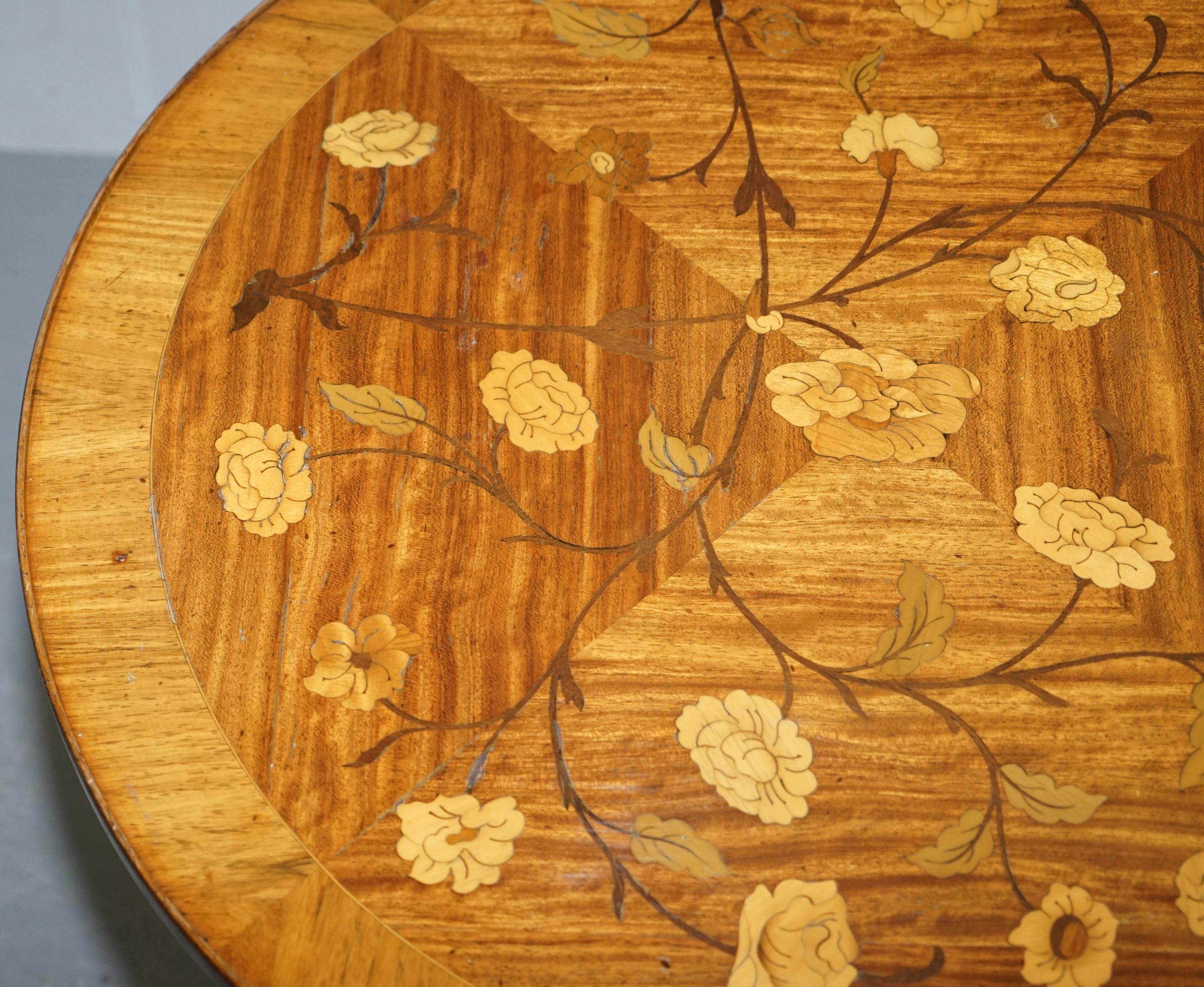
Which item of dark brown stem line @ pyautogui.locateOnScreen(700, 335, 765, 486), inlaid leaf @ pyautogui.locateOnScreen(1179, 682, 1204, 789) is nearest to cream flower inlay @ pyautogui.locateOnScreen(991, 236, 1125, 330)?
dark brown stem line @ pyautogui.locateOnScreen(700, 335, 765, 486)

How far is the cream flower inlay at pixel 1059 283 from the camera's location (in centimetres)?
90

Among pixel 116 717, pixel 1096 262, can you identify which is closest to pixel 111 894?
pixel 116 717

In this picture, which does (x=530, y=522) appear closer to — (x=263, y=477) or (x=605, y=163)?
(x=263, y=477)

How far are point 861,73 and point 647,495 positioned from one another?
478 millimetres

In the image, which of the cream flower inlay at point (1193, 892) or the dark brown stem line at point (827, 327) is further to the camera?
the dark brown stem line at point (827, 327)

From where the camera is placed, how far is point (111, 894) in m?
1.35

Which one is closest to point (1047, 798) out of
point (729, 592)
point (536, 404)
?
point (729, 592)

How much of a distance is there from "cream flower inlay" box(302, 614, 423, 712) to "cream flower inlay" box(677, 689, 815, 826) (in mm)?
200

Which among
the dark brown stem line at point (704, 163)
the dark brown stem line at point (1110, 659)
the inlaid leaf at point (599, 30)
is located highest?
the inlaid leaf at point (599, 30)

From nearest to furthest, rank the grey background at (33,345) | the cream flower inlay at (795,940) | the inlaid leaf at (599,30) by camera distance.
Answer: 1. the cream flower inlay at (795,940)
2. the inlaid leaf at (599,30)
3. the grey background at (33,345)

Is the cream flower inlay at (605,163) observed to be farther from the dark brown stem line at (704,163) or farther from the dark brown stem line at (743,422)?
the dark brown stem line at (743,422)

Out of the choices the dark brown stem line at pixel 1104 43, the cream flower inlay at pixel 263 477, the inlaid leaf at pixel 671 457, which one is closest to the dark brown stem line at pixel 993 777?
the inlaid leaf at pixel 671 457

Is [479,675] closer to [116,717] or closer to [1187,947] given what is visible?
[116,717]

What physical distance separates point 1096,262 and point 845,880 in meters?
0.56
